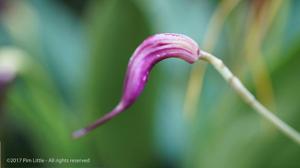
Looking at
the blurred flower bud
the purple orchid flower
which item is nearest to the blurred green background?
the blurred flower bud

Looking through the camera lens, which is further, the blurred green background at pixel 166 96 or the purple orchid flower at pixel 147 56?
the blurred green background at pixel 166 96

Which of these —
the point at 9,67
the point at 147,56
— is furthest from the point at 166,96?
the point at 147,56

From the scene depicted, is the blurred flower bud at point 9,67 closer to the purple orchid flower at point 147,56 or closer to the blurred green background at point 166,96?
the blurred green background at point 166,96

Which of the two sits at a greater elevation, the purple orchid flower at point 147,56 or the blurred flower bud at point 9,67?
the blurred flower bud at point 9,67

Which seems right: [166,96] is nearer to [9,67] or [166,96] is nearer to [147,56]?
[9,67]

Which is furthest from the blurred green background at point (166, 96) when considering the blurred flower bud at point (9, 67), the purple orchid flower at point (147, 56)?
the purple orchid flower at point (147, 56)

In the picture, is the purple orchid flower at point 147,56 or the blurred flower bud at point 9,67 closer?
the purple orchid flower at point 147,56

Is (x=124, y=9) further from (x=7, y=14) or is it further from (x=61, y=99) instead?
(x=7, y=14)
